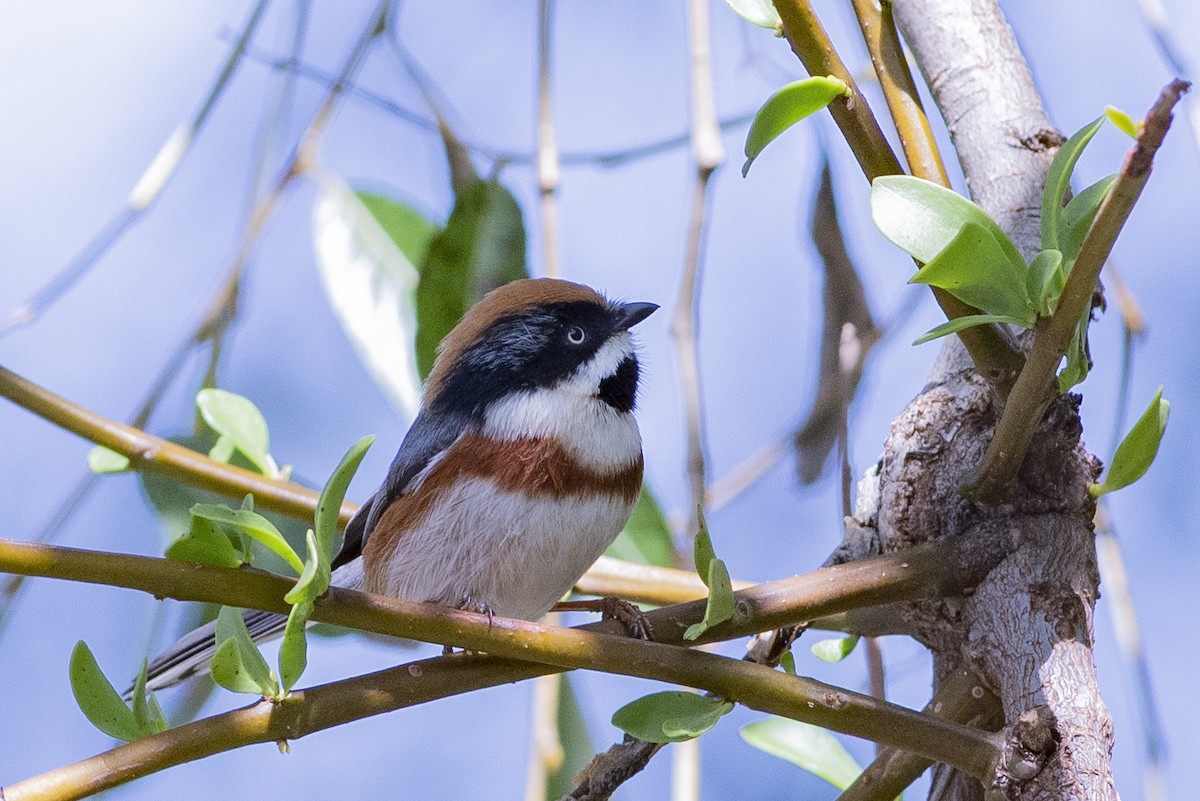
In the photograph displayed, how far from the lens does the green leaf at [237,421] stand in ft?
4.69

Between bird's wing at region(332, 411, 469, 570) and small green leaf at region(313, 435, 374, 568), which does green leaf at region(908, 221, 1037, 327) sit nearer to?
small green leaf at region(313, 435, 374, 568)

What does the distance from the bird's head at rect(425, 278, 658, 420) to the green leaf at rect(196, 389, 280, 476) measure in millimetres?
233

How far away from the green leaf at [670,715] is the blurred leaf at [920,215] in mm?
356

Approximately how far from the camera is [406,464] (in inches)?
59.4

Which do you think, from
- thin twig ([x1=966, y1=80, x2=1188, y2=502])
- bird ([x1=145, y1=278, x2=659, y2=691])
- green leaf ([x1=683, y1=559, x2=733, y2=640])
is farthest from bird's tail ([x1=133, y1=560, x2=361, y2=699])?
thin twig ([x1=966, y1=80, x2=1188, y2=502])

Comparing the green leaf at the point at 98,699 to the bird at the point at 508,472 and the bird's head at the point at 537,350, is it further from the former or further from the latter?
the bird's head at the point at 537,350

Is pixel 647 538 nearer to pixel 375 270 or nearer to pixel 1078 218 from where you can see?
pixel 375 270

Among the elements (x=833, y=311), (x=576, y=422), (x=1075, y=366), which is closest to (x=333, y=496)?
(x=1075, y=366)

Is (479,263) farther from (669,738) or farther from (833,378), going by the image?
(669,738)

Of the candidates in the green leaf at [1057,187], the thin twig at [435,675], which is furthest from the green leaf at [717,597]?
the green leaf at [1057,187]

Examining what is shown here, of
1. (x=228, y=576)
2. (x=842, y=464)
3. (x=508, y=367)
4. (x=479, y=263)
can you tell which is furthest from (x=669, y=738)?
(x=479, y=263)

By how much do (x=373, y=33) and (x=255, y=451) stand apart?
98 cm

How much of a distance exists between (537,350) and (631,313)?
168mm

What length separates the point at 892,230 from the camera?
0.82 meters
